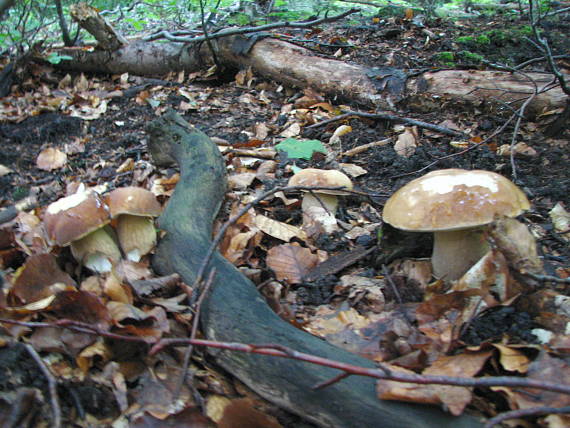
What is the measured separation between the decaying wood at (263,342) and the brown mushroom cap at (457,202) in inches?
24.8

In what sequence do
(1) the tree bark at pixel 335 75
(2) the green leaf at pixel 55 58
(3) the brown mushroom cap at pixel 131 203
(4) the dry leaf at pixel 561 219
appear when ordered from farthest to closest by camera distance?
(2) the green leaf at pixel 55 58, (1) the tree bark at pixel 335 75, (4) the dry leaf at pixel 561 219, (3) the brown mushroom cap at pixel 131 203

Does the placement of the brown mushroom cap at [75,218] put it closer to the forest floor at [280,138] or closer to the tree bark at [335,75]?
the forest floor at [280,138]

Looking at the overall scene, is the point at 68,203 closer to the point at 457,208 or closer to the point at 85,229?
the point at 85,229

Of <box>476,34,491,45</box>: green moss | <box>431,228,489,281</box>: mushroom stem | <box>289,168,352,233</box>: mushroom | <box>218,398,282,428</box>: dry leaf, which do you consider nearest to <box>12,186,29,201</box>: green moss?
<box>289,168,352,233</box>: mushroom

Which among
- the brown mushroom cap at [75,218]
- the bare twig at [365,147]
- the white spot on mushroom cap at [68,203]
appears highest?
the white spot on mushroom cap at [68,203]

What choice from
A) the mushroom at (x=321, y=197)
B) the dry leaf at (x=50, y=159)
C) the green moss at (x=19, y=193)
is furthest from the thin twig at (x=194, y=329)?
the dry leaf at (x=50, y=159)

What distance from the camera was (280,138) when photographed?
4.08 meters

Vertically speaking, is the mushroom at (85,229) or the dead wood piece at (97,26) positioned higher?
the dead wood piece at (97,26)

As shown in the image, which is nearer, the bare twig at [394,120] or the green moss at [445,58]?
the bare twig at [394,120]

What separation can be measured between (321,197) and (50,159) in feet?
9.53

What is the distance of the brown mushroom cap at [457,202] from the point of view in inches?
64.2

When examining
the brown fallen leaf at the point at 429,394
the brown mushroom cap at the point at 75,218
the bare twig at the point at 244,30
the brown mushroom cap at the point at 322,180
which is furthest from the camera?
the bare twig at the point at 244,30

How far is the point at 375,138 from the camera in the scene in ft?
12.5

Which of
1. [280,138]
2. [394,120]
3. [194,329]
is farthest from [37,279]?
[394,120]
